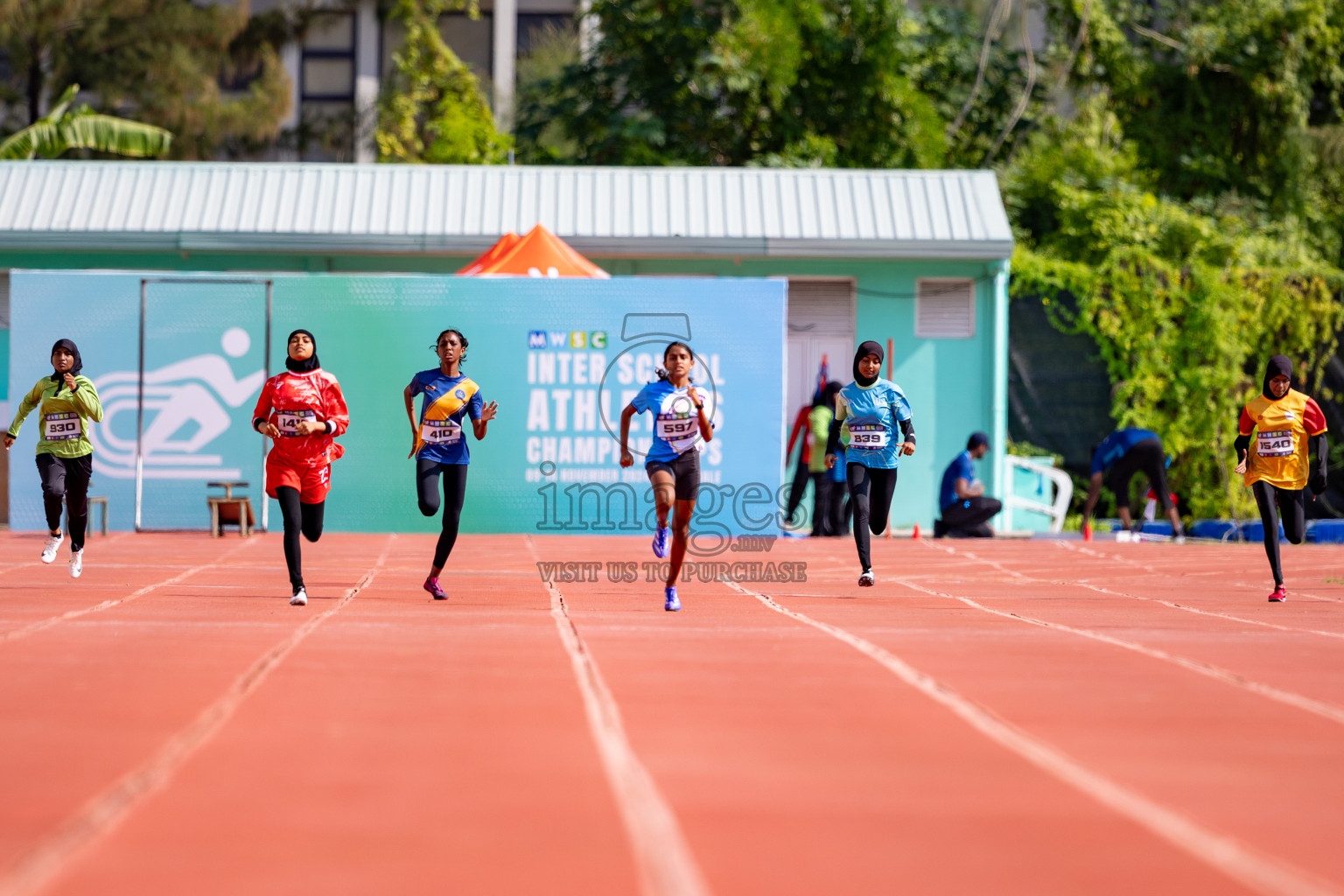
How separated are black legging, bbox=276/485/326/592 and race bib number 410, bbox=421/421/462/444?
2.79 feet

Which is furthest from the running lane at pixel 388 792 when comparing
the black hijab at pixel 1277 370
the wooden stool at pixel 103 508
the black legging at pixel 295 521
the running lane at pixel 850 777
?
the wooden stool at pixel 103 508

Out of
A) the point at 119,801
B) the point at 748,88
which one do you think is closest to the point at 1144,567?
the point at 119,801

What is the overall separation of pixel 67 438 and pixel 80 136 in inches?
711

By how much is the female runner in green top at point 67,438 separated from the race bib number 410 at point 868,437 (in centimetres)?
611

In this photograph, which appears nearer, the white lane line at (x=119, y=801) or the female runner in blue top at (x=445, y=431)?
the white lane line at (x=119, y=801)

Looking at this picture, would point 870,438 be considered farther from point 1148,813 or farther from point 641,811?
point 641,811

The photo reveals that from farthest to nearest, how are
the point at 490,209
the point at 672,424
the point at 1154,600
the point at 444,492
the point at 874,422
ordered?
the point at 490,209
the point at 874,422
the point at 1154,600
the point at 444,492
the point at 672,424

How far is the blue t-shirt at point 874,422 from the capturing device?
12.1 metres

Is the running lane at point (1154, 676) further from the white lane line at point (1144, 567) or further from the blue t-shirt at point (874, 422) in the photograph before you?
the blue t-shirt at point (874, 422)

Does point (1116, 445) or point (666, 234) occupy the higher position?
point (666, 234)

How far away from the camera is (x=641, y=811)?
4617mm

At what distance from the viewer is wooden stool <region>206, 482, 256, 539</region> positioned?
57.2 ft

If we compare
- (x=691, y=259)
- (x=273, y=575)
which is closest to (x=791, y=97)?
(x=691, y=259)

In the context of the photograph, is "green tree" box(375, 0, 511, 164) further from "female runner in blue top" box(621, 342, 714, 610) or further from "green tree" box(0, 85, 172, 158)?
"female runner in blue top" box(621, 342, 714, 610)
